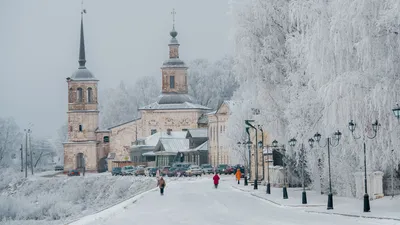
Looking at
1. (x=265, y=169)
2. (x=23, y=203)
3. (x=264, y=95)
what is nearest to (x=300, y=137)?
(x=264, y=95)

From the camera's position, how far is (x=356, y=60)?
28922mm

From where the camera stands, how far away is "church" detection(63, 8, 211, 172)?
123812 millimetres

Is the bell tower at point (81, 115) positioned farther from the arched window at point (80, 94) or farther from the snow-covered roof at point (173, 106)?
the snow-covered roof at point (173, 106)

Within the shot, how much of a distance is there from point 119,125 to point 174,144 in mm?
15832

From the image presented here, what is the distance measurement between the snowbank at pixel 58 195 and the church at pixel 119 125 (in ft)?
48.1

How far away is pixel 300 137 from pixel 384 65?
456 inches

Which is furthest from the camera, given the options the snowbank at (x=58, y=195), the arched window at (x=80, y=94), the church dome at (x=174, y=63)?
the church dome at (x=174, y=63)

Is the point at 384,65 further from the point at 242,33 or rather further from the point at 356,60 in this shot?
the point at 242,33

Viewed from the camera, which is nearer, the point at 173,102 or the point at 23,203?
the point at 23,203

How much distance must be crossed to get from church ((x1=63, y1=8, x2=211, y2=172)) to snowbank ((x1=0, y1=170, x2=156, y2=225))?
1467cm

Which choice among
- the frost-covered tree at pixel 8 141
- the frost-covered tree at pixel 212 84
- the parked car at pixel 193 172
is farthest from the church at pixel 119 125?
the parked car at pixel 193 172

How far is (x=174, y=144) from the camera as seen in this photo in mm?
110312

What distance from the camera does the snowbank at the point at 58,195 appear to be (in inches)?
2124

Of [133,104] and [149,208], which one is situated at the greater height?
[133,104]
